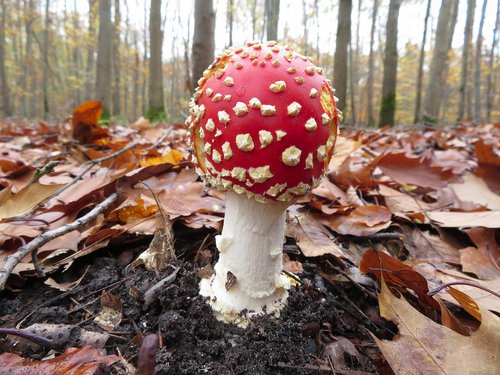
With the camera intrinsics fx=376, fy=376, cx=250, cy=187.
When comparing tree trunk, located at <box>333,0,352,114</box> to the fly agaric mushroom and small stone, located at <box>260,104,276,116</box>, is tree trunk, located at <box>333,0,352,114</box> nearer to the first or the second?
the fly agaric mushroom

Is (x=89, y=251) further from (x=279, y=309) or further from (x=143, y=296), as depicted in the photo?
(x=279, y=309)

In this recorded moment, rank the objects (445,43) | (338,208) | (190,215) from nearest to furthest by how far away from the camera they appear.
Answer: (190,215) → (338,208) → (445,43)

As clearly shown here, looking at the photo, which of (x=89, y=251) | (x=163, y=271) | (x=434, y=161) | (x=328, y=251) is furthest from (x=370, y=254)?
(x=434, y=161)

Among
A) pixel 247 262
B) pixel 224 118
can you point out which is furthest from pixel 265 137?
pixel 247 262

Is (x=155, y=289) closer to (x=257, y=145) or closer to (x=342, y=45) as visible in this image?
(x=257, y=145)

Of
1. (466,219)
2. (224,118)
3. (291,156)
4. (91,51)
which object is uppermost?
(91,51)

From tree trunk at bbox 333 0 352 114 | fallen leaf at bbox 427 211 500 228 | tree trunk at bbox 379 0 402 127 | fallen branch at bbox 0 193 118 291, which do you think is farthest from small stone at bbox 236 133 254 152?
tree trunk at bbox 379 0 402 127

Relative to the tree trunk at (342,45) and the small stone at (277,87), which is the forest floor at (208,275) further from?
the tree trunk at (342,45)
